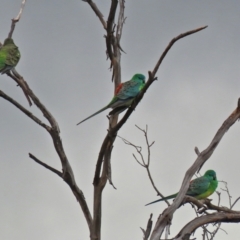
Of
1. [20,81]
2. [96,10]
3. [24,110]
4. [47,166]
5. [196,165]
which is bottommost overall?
[196,165]

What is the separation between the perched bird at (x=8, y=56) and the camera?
5.94m

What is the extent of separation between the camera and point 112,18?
563cm

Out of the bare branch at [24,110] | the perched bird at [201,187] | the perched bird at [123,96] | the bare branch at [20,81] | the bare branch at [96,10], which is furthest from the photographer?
the perched bird at [201,187]

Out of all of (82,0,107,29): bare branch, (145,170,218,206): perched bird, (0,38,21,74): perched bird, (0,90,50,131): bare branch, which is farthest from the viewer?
(145,170,218,206): perched bird

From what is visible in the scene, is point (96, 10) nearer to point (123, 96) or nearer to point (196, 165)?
point (123, 96)

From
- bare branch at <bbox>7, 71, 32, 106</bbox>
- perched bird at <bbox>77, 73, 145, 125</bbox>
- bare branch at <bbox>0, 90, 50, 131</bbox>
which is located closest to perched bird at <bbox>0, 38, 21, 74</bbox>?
bare branch at <bbox>7, 71, 32, 106</bbox>

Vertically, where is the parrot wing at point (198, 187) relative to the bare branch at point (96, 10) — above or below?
below

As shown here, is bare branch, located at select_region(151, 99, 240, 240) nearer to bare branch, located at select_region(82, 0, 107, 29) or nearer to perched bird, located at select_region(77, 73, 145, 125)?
perched bird, located at select_region(77, 73, 145, 125)

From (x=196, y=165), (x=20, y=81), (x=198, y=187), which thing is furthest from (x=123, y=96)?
(x=198, y=187)

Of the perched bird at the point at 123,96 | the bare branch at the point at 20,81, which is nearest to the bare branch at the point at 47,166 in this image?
the bare branch at the point at 20,81

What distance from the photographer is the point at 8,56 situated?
20.1 ft

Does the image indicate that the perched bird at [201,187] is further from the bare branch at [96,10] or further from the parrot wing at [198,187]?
the bare branch at [96,10]

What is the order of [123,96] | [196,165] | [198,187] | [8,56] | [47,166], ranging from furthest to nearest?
1. [198,187]
2. [8,56]
3. [123,96]
4. [47,166]
5. [196,165]

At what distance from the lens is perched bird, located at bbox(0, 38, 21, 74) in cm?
594
